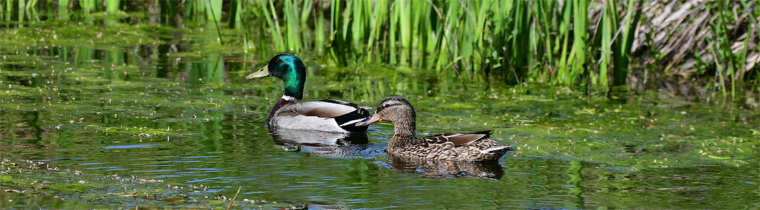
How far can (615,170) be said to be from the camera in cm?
724

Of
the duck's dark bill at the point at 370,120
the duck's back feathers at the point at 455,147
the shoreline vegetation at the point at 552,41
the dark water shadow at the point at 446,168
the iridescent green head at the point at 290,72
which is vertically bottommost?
the dark water shadow at the point at 446,168

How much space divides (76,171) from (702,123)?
7022 mm

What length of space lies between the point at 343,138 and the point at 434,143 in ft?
4.89

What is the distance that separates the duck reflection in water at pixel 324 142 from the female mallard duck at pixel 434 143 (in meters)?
0.35

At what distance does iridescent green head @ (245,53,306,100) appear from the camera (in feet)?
34.1

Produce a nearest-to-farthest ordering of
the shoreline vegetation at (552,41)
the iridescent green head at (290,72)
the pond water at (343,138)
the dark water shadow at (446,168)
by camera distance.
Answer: the pond water at (343,138) < the dark water shadow at (446,168) < the iridescent green head at (290,72) < the shoreline vegetation at (552,41)

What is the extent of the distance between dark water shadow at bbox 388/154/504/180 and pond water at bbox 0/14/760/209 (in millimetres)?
20

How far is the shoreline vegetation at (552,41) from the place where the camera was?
1164 centimetres

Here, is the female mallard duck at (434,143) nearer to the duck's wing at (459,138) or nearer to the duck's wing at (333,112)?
the duck's wing at (459,138)

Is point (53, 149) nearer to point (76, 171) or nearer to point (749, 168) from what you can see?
point (76, 171)

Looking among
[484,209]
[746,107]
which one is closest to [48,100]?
[484,209]

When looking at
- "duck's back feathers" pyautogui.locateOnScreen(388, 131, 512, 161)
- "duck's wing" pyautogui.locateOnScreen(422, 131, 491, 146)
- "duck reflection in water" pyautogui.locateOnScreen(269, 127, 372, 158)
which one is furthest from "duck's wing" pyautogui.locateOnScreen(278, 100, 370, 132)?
"duck's wing" pyautogui.locateOnScreen(422, 131, 491, 146)

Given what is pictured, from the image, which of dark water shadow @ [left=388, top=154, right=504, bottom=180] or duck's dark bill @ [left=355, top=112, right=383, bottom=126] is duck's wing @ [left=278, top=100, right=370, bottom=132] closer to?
duck's dark bill @ [left=355, top=112, right=383, bottom=126]

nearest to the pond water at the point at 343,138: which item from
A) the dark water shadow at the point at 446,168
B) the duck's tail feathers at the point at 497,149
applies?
the dark water shadow at the point at 446,168
